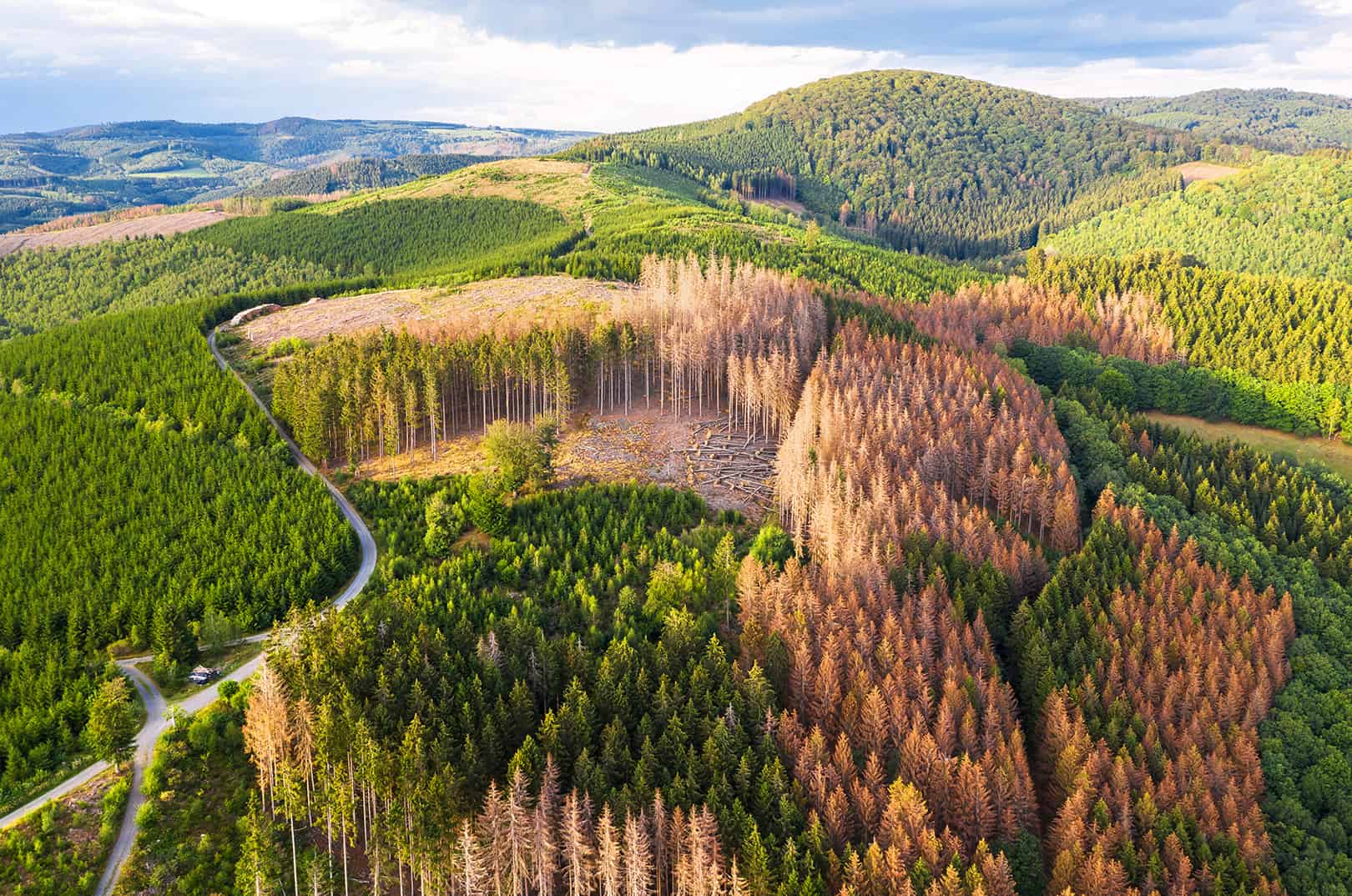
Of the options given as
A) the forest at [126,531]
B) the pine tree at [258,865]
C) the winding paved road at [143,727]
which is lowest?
the winding paved road at [143,727]

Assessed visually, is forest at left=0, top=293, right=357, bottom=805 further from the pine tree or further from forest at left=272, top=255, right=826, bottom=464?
the pine tree

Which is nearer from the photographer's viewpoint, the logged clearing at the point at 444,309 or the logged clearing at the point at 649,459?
the logged clearing at the point at 649,459

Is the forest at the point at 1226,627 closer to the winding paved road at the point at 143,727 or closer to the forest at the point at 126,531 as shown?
the winding paved road at the point at 143,727

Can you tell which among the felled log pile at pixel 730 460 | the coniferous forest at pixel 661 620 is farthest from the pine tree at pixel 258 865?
the felled log pile at pixel 730 460

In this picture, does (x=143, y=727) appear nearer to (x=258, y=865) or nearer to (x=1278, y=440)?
(x=258, y=865)

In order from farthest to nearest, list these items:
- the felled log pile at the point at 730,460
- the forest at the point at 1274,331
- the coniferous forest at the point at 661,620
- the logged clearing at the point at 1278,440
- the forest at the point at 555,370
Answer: the forest at the point at 1274,331, the logged clearing at the point at 1278,440, the forest at the point at 555,370, the felled log pile at the point at 730,460, the coniferous forest at the point at 661,620

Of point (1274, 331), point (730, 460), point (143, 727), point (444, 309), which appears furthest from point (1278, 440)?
point (143, 727)

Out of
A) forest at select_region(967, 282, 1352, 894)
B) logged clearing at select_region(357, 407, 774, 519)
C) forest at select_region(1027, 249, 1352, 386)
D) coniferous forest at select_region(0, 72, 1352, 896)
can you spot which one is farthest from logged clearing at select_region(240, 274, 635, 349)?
forest at select_region(1027, 249, 1352, 386)

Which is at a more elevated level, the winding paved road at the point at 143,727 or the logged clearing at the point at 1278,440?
the winding paved road at the point at 143,727

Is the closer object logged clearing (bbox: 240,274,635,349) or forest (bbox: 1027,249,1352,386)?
logged clearing (bbox: 240,274,635,349)
